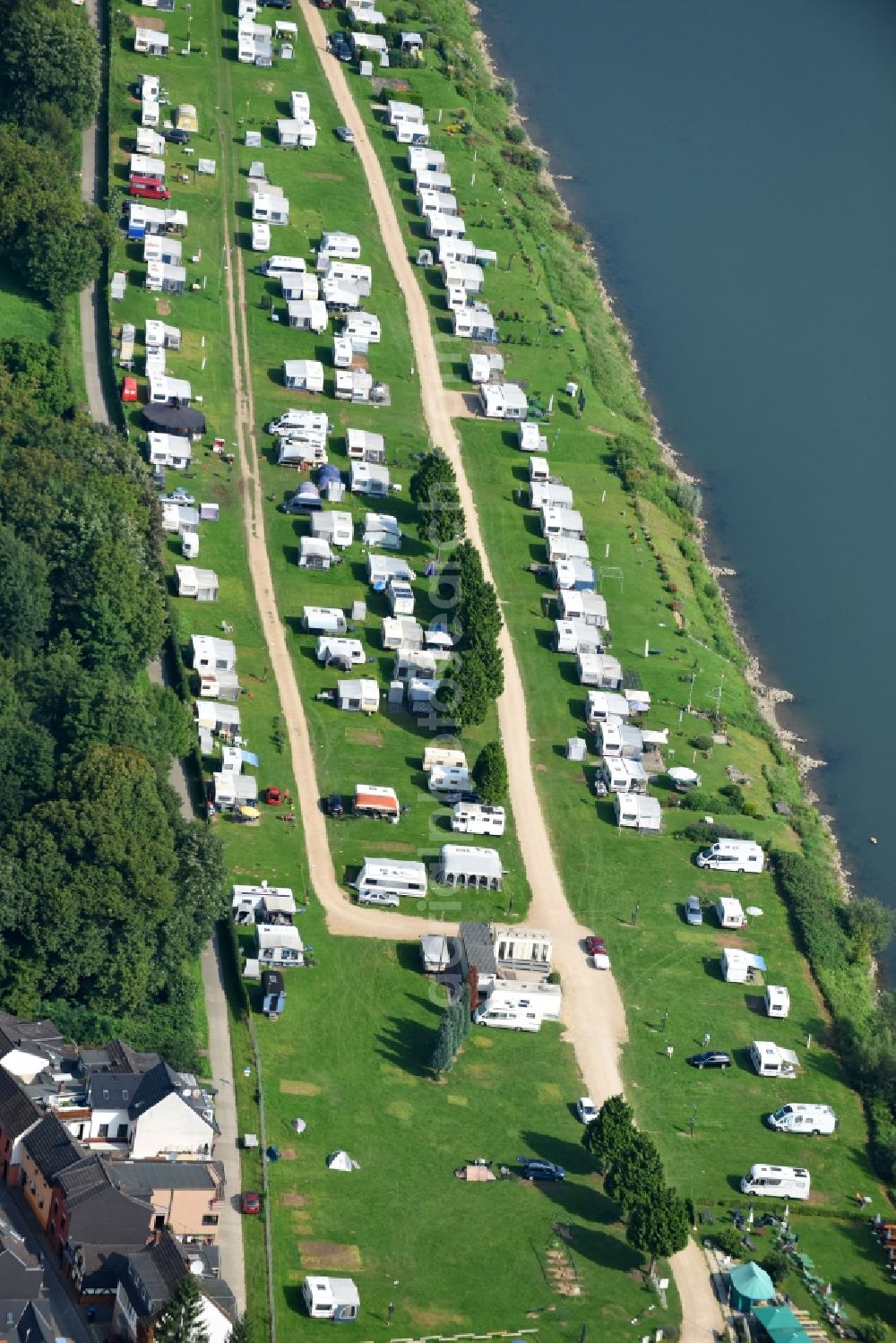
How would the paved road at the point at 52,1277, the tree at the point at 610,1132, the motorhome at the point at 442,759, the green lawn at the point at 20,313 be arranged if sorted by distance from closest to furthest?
the paved road at the point at 52,1277
the tree at the point at 610,1132
the motorhome at the point at 442,759
the green lawn at the point at 20,313

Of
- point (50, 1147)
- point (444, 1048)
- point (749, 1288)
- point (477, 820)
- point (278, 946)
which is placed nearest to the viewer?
point (50, 1147)

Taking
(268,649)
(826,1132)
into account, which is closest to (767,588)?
(268,649)

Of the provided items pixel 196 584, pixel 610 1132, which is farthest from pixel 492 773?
pixel 610 1132

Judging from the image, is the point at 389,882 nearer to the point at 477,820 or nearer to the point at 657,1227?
the point at 477,820

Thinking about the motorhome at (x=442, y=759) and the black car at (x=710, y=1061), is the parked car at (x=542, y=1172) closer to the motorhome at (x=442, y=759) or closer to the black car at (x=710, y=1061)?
the black car at (x=710, y=1061)

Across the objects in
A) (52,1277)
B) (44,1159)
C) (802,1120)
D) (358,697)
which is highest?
(44,1159)

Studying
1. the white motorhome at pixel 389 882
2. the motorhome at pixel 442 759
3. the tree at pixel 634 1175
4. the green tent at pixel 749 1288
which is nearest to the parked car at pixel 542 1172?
the tree at pixel 634 1175

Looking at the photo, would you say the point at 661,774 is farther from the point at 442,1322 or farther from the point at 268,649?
the point at 442,1322
